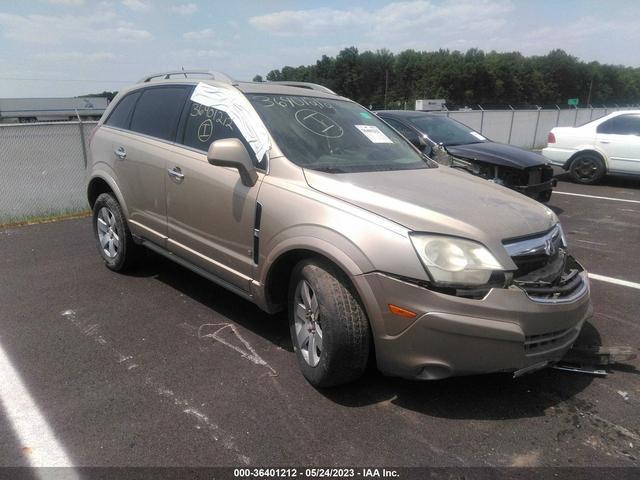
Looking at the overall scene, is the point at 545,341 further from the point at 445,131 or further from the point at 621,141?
the point at 621,141

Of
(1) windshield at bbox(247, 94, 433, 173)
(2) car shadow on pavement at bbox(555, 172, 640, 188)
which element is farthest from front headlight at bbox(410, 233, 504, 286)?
(2) car shadow on pavement at bbox(555, 172, 640, 188)

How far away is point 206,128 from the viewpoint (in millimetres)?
3838

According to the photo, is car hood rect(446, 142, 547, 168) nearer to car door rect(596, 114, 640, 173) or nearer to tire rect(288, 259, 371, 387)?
car door rect(596, 114, 640, 173)

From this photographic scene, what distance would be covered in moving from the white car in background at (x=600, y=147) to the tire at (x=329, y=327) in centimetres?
994

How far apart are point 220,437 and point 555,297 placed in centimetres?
196

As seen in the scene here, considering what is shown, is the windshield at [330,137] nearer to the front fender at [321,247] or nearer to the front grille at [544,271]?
the front fender at [321,247]

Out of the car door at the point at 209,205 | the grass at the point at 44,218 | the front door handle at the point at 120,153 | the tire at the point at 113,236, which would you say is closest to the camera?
the car door at the point at 209,205

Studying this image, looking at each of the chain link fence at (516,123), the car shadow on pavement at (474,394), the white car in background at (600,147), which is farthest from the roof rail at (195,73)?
the chain link fence at (516,123)

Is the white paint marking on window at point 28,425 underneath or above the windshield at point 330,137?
underneath

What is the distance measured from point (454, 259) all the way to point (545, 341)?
2.31ft

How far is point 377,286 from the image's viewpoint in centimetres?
262

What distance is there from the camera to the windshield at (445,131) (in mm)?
8211

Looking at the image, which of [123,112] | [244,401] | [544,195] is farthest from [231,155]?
[544,195]

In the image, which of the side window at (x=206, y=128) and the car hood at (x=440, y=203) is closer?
the car hood at (x=440, y=203)
